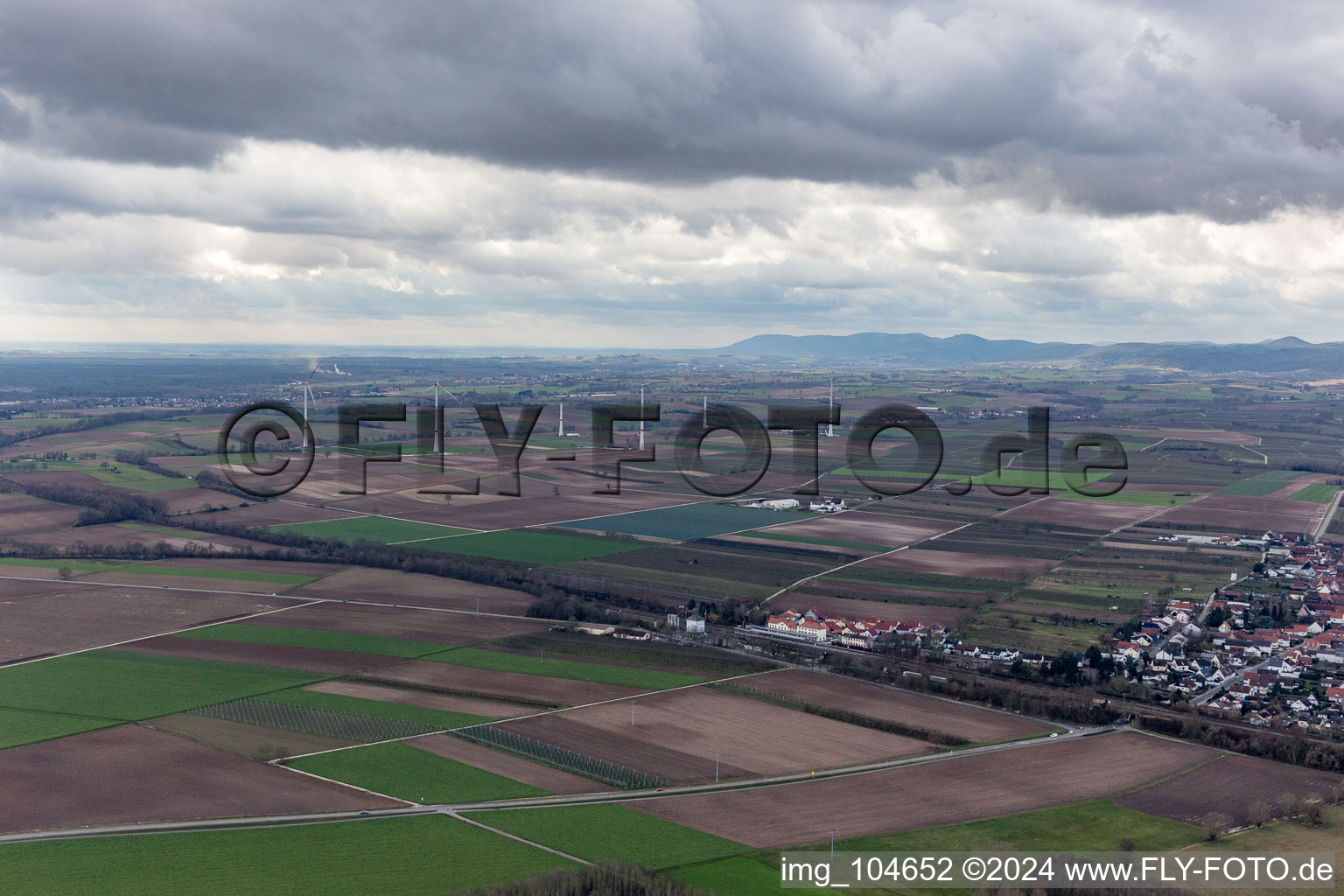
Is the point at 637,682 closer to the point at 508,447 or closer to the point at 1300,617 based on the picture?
the point at 1300,617

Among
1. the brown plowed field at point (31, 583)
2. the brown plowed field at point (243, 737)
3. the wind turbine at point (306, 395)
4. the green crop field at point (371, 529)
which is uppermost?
the wind turbine at point (306, 395)

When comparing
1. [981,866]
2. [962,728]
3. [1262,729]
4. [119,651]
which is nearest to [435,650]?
[119,651]

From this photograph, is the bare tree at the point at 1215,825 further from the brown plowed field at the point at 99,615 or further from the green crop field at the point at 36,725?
the brown plowed field at the point at 99,615

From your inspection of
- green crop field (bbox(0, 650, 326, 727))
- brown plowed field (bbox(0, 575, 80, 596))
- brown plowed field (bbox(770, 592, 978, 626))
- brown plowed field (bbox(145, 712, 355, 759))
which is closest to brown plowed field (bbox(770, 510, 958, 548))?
brown plowed field (bbox(770, 592, 978, 626))

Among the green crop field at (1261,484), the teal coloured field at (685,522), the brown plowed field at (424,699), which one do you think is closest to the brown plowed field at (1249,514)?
the green crop field at (1261,484)

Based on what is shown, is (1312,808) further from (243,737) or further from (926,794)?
(243,737)

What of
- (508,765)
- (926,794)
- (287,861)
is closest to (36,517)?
(508,765)
